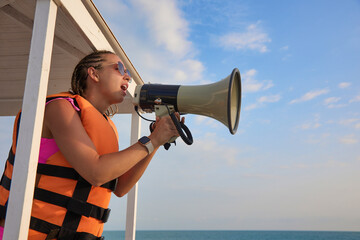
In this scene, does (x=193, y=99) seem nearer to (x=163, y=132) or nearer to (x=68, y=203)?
(x=163, y=132)

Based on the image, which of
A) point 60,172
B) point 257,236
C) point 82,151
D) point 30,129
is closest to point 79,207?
point 60,172

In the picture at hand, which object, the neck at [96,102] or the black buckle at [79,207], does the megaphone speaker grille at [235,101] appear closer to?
the neck at [96,102]

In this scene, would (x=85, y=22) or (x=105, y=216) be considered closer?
(x=105, y=216)

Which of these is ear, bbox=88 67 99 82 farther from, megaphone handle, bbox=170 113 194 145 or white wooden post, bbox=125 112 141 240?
white wooden post, bbox=125 112 141 240

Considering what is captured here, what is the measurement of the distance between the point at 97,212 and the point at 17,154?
1.73 feet

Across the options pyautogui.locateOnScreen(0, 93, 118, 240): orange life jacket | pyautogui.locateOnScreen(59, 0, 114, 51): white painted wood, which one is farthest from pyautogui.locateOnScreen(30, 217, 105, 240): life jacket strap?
pyautogui.locateOnScreen(59, 0, 114, 51): white painted wood

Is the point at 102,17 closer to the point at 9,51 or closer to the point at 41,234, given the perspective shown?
the point at 9,51

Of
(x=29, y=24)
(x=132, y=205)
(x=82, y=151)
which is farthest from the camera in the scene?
(x=132, y=205)

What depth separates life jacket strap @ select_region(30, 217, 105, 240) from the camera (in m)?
1.54

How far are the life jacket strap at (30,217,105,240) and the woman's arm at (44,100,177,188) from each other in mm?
282

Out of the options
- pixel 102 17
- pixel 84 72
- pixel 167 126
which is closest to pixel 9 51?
pixel 102 17

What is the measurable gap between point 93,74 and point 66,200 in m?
0.78

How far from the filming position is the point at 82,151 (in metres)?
1.50

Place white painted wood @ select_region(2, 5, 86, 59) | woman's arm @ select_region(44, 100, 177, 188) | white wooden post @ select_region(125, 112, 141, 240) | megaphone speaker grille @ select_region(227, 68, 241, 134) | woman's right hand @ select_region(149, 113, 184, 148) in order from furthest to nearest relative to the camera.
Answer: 1. white wooden post @ select_region(125, 112, 141, 240)
2. white painted wood @ select_region(2, 5, 86, 59)
3. megaphone speaker grille @ select_region(227, 68, 241, 134)
4. woman's right hand @ select_region(149, 113, 184, 148)
5. woman's arm @ select_region(44, 100, 177, 188)
